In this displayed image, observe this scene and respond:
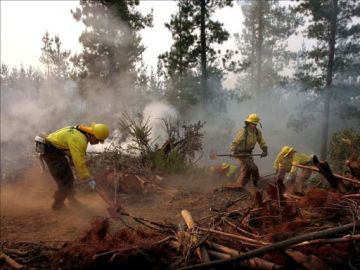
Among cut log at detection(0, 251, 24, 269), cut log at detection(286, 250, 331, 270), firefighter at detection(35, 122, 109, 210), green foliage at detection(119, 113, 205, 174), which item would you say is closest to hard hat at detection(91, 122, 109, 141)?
firefighter at detection(35, 122, 109, 210)

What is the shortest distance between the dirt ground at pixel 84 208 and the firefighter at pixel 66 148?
0.42 metres

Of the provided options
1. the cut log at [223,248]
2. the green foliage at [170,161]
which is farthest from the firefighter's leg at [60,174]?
the cut log at [223,248]

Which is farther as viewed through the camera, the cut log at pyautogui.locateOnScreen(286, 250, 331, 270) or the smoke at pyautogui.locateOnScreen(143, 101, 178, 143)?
the smoke at pyautogui.locateOnScreen(143, 101, 178, 143)

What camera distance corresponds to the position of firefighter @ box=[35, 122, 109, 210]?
6.11m

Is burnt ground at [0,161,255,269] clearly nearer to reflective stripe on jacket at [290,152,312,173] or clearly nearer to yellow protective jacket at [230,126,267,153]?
yellow protective jacket at [230,126,267,153]

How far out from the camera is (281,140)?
1359 inches

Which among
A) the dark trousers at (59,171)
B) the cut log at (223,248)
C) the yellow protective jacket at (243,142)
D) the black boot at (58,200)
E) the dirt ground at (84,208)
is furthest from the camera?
the yellow protective jacket at (243,142)

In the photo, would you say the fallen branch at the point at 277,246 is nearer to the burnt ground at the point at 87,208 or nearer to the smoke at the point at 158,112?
the burnt ground at the point at 87,208

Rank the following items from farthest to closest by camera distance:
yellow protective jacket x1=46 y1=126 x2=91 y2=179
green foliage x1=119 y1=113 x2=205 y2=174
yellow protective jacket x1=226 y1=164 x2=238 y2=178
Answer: yellow protective jacket x1=226 y1=164 x2=238 y2=178
green foliage x1=119 y1=113 x2=205 y2=174
yellow protective jacket x1=46 y1=126 x2=91 y2=179

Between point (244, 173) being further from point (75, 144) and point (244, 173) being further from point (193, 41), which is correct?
point (193, 41)

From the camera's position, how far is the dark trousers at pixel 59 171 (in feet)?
21.5

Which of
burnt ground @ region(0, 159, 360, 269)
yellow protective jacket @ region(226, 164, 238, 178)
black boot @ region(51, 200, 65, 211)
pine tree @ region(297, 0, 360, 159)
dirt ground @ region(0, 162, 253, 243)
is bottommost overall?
yellow protective jacket @ region(226, 164, 238, 178)

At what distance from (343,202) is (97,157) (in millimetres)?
7548

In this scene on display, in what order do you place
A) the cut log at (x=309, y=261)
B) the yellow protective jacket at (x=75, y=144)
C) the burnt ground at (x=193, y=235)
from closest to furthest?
the cut log at (x=309, y=261), the burnt ground at (x=193, y=235), the yellow protective jacket at (x=75, y=144)
